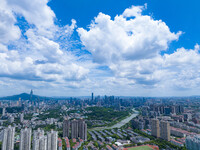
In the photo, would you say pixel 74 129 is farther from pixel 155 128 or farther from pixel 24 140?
pixel 155 128

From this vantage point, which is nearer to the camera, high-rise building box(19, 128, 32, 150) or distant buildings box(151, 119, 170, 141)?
high-rise building box(19, 128, 32, 150)

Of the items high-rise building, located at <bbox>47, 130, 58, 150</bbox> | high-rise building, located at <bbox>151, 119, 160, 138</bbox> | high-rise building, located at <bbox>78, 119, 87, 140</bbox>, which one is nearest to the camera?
high-rise building, located at <bbox>47, 130, 58, 150</bbox>

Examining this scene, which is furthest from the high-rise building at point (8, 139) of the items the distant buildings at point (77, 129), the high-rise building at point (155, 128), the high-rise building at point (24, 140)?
the high-rise building at point (155, 128)

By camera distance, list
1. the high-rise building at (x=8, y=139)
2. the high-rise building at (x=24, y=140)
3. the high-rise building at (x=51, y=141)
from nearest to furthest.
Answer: the high-rise building at (x=51, y=141)
the high-rise building at (x=24, y=140)
the high-rise building at (x=8, y=139)

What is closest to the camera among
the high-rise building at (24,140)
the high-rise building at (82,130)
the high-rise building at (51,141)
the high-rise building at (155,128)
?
the high-rise building at (51,141)

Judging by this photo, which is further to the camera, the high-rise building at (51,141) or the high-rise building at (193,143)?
the high-rise building at (193,143)

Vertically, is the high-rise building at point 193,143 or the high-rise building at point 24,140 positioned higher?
the high-rise building at point 24,140

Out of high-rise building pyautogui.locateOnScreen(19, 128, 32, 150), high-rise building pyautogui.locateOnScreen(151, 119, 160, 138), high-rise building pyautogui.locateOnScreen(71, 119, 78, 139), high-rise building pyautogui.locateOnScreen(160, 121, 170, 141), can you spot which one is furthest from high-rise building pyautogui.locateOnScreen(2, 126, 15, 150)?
high-rise building pyautogui.locateOnScreen(160, 121, 170, 141)

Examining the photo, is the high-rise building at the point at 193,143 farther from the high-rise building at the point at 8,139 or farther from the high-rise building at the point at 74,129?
the high-rise building at the point at 8,139

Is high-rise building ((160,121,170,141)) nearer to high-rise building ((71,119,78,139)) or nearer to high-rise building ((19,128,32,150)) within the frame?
high-rise building ((71,119,78,139))

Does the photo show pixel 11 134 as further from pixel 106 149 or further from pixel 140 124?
pixel 140 124

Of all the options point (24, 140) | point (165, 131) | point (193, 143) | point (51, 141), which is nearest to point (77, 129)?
point (51, 141)
